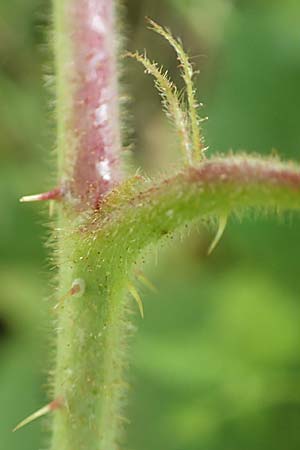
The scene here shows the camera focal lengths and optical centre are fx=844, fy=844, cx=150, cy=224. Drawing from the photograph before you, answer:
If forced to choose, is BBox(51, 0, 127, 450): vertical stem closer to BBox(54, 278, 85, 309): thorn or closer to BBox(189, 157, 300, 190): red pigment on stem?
BBox(54, 278, 85, 309): thorn

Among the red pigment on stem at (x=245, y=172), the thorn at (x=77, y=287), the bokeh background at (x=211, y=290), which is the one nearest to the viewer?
the red pigment on stem at (x=245, y=172)

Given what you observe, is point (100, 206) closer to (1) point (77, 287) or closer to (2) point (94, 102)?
(1) point (77, 287)

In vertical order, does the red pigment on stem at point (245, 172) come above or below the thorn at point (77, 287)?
above

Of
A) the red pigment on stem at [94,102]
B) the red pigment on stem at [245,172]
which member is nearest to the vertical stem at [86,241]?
the red pigment on stem at [94,102]

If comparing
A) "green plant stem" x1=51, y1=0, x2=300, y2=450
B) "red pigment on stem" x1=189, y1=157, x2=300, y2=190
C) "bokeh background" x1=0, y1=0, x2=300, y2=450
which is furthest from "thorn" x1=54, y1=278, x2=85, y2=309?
"bokeh background" x1=0, y1=0, x2=300, y2=450

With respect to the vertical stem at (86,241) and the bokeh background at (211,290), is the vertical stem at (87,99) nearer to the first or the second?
the vertical stem at (86,241)

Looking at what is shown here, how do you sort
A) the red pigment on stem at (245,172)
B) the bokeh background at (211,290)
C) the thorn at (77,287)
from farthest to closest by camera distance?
1. the bokeh background at (211,290)
2. the thorn at (77,287)
3. the red pigment on stem at (245,172)

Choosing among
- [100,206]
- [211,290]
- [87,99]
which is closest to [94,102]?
[87,99]

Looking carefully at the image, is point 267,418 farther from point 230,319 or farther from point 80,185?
point 80,185
